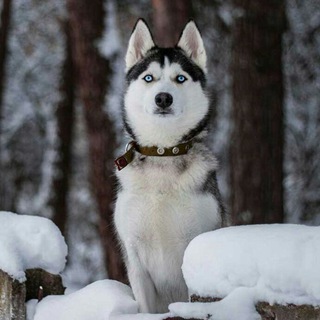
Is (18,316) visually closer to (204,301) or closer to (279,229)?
(204,301)

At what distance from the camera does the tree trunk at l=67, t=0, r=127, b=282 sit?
853 centimetres

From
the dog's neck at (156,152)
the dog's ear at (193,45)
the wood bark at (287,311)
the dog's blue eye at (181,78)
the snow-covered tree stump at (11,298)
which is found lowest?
the snow-covered tree stump at (11,298)

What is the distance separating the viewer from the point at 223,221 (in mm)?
4605

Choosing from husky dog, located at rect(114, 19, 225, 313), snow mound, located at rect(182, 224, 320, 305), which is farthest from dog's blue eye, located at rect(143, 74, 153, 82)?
snow mound, located at rect(182, 224, 320, 305)

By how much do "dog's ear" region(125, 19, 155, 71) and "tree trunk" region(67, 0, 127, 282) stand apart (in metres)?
3.51

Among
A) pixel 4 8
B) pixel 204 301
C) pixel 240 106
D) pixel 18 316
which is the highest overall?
pixel 4 8

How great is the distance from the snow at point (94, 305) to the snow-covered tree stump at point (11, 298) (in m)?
0.11

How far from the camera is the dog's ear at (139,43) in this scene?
492cm

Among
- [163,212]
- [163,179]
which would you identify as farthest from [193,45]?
[163,212]

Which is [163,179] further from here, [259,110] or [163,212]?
[259,110]

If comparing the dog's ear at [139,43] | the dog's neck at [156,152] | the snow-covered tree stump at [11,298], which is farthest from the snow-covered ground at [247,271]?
the dog's ear at [139,43]

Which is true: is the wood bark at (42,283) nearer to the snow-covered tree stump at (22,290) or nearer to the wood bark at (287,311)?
the snow-covered tree stump at (22,290)

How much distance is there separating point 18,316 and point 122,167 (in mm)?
1019

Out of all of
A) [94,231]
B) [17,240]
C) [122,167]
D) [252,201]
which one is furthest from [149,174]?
[94,231]
